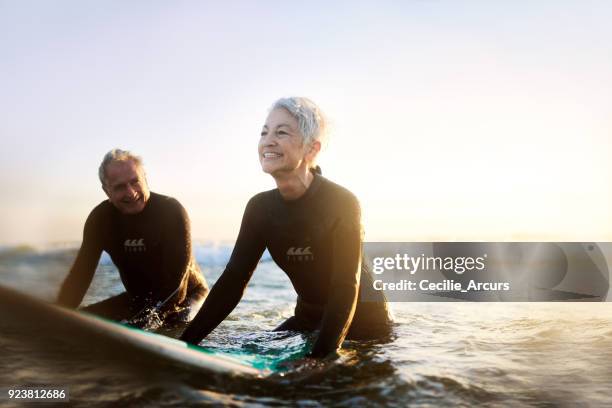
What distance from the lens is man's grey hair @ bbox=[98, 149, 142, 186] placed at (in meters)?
5.18

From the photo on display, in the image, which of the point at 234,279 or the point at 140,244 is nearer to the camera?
the point at 234,279

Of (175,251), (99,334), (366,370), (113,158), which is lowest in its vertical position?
(366,370)

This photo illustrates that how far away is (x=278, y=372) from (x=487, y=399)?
3.78 ft

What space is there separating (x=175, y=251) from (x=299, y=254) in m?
1.85

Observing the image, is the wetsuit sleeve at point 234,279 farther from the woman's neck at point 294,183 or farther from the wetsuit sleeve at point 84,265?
the wetsuit sleeve at point 84,265

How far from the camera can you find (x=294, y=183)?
151 inches

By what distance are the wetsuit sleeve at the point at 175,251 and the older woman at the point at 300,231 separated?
1491 mm

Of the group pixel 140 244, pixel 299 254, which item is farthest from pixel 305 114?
pixel 140 244

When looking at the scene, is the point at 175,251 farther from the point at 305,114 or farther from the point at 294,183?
the point at 305,114

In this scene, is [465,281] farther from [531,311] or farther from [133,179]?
[133,179]

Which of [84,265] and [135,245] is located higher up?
[135,245]

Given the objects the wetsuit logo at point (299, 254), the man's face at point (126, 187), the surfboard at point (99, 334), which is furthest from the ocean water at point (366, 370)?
the man's face at point (126, 187)

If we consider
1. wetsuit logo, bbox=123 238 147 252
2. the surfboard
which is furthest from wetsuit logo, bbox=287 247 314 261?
wetsuit logo, bbox=123 238 147 252

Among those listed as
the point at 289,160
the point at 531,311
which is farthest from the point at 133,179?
the point at 531,311
